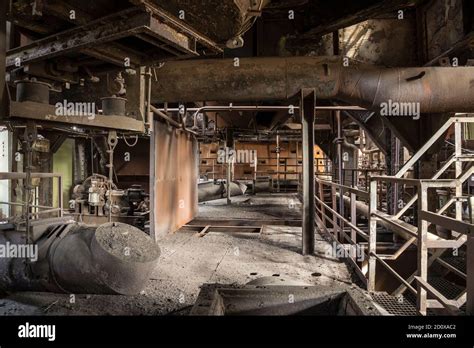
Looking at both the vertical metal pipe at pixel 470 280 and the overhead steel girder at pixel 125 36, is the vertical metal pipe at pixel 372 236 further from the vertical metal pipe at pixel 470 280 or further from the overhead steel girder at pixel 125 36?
the overhead steel girder at pixel 125 36

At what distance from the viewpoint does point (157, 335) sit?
172cm

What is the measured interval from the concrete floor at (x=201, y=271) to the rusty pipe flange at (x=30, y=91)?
1.90 m

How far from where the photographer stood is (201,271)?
14.0ft

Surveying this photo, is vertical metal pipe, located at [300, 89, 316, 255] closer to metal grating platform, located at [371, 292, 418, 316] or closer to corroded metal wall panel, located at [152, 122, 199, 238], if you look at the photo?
metal grating platform, located at [371, 292, 418, 316]

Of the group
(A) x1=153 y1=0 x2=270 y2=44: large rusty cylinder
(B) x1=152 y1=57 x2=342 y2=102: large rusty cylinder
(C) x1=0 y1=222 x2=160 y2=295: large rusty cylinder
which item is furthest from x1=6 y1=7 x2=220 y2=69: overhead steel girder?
(C) x1=0 y1=222 x2=160 y2=295: large rusty cylinder

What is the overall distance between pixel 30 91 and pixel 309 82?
3.29 meters

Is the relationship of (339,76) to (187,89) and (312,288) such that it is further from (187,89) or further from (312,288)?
(312,288)

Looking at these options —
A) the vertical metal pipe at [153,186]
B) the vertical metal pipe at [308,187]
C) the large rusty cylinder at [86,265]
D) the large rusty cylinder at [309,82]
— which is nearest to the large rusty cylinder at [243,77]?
the large rusty cylinder at [309,82]

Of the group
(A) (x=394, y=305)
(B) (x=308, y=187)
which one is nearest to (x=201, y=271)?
(B) (x=308, y=187)

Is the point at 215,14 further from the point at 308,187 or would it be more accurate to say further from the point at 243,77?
the point at 308,187

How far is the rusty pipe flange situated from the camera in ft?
8.68

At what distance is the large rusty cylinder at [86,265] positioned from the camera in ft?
10.5

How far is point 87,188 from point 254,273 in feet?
16.4

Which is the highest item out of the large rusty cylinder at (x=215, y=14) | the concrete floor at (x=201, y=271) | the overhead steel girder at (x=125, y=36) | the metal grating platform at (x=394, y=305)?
the large rusty cylinder at (x=215, y=14)
